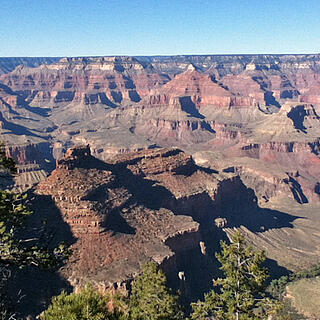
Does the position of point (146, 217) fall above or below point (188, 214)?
above

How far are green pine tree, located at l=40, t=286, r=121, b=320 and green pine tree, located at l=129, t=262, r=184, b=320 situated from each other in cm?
343

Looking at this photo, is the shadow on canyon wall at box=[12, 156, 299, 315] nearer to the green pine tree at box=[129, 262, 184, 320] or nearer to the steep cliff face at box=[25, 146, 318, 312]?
the steep cliff face at box=[25, 146, 318, 312]

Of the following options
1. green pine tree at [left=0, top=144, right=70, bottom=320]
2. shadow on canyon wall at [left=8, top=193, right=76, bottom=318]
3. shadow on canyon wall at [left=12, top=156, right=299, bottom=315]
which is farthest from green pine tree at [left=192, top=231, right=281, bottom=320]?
shadow on canyon wall at [left=12, top=156, right=299, bottom=315]

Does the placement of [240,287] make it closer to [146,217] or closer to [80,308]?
[80,308]

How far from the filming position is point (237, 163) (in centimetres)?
15350

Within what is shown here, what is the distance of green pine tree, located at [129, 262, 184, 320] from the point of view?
29.8 meters

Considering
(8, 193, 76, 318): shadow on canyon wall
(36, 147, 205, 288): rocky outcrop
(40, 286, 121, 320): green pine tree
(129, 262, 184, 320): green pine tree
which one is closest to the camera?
(40, 286, 121, 320): green pine tree

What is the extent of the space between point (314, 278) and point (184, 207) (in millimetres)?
30014

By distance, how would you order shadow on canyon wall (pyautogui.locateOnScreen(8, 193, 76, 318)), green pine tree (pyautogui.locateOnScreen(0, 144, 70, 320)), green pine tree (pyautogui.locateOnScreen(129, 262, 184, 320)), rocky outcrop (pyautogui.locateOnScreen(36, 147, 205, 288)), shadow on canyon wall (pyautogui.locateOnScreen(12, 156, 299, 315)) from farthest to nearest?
1. rocky outcrop (pyautogui.locateOnScreen(36, 147, 205, 288))
2. shadow on canyon wall (pyautogui.locateOnScreen(12, 156, 299, 315))
3. shadow on canyon wall (pyautogui.locateOnScreen(8, 193, 76, 318))
4. green pine tree (pyautogui.locateOnScreen(129, 262, 184, 320))
5. green pine tree (pyautogui.locateOnScreen(0, 144, 70, 320))

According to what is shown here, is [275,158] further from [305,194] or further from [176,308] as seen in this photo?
[176,308]

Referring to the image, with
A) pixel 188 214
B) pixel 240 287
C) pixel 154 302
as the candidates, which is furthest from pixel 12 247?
pixel 188 214

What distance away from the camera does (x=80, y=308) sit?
81.0 ft

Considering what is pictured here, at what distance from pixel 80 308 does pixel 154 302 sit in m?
7.68

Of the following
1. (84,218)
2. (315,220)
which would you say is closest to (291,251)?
(315,220)
